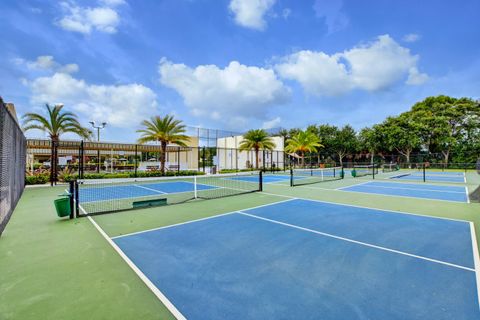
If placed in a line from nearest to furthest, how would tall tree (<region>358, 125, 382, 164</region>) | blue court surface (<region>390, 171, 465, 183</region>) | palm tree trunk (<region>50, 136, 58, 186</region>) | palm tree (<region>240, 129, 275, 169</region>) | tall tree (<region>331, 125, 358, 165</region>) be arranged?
palm tree trunk (<region>50, 136, 58, 186</region>) < blue court surface (<region>390, 171, 465, 183</region>) < palm tree (<region>240, 129, 275, 169</region>) < tall tree (<region>358, 125, 382, 164</region>) < tall tree (<region>331, 125, 358, 165</region>)

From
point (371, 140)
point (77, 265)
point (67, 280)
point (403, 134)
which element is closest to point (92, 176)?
point (77, 265)

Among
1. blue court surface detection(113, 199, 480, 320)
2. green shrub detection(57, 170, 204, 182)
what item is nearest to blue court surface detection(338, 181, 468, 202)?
blue court surface detection(113, 199, 480, 320)

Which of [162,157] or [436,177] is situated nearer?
[436,177]

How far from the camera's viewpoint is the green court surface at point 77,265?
309 cm

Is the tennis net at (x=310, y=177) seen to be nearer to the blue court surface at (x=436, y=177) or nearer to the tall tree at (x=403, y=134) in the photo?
the blue court surface at (x=436, y=177)

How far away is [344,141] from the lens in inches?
1725

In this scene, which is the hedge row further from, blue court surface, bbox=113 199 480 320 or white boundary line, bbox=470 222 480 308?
white boundary line, bbox=470 222 480 308

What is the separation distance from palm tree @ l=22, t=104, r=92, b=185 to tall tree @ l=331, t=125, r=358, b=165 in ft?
126

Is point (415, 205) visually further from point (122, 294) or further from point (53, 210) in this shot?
point (53, 210)

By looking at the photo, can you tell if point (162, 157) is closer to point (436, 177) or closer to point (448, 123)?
point (436, 177)

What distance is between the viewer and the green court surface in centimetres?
309

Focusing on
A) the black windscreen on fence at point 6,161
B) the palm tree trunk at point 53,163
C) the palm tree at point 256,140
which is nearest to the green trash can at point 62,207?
the black windscreen on fence at point 6,161

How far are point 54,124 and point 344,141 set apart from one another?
41351mm

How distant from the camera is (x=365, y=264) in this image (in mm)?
4336
